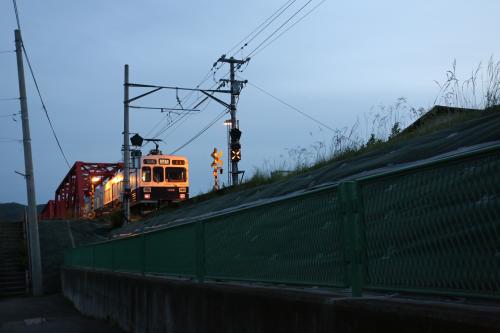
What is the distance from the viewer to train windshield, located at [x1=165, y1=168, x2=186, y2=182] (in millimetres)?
35188

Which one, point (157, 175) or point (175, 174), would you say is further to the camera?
point (175, 174)

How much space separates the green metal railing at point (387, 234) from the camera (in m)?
3.29

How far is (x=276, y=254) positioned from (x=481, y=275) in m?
2.56

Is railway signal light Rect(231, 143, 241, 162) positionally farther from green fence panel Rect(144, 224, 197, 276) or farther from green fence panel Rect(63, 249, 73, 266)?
green fence panel Rect(144, 224, 197, 276)

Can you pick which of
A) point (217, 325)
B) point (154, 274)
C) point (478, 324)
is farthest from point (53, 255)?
point (478, 324)

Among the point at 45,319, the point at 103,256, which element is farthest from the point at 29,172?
the point at 45,319

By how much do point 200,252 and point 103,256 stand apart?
797cm

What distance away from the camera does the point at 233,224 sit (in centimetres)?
656

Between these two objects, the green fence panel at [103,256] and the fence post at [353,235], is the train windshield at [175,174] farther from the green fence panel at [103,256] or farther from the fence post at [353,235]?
the fence post at [353,235]

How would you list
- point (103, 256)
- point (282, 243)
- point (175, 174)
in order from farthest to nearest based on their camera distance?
point (175, 174), point (103, 256), point (282, 243)

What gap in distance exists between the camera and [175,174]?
35.6 metres

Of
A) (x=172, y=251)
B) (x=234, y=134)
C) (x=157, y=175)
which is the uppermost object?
(x=234, y=134)

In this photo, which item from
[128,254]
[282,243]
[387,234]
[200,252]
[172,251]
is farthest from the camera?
[128,254]

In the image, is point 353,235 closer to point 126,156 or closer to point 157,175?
point 126,156
